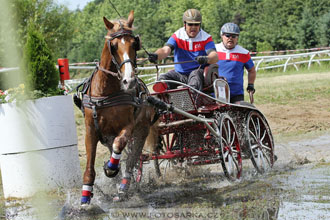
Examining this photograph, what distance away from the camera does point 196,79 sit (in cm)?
734

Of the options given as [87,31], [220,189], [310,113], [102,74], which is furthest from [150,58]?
[87,31]

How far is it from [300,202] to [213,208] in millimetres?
886

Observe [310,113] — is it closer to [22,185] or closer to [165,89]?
[165,89]

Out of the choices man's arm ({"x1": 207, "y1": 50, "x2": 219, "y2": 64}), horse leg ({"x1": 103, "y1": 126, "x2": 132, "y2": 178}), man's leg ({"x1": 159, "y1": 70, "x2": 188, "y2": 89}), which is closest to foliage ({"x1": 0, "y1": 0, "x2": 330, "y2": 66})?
man's leg ({"x1": 159, "y1": 70, "x2": 188, "y2": 89})

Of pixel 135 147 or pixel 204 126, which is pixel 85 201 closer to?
pixel 135 147

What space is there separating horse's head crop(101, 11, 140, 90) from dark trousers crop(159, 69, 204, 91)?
1.48m

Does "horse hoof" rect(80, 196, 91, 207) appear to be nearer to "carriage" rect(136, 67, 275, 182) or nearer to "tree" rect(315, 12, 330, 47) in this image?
"carriage" rect(136, 67, 275, 182)

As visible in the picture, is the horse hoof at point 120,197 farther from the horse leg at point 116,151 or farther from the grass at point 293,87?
the grass at point 293,87

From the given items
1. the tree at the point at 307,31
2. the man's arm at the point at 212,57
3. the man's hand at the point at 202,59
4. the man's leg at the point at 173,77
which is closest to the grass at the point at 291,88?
the man's leg at the point at 173,77

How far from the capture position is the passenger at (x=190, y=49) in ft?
24.2

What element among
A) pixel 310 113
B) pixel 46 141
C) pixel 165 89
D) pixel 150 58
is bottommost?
pixel 310 113

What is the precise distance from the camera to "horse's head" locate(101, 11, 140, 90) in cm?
575

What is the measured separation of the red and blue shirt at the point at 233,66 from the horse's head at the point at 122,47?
108 inches

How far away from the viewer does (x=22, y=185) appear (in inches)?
287
